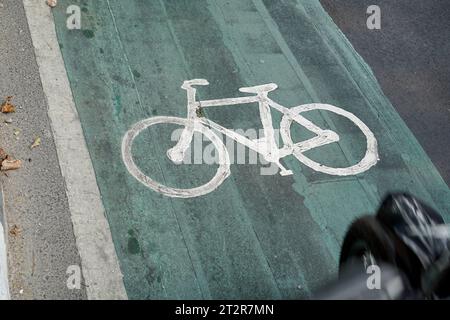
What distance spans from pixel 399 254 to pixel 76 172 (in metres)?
3.24

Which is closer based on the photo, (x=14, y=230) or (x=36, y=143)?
(x=14, y=230)

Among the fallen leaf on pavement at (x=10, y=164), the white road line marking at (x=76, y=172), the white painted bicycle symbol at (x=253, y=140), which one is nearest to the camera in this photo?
the white road line marking at (x=76, y=172)

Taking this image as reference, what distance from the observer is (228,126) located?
6.38 metres

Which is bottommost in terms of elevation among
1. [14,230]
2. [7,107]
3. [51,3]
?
[14,230]

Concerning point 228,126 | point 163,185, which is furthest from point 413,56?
point 163,185

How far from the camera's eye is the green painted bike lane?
5.18 meters

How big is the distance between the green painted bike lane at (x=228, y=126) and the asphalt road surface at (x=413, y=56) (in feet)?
0.94

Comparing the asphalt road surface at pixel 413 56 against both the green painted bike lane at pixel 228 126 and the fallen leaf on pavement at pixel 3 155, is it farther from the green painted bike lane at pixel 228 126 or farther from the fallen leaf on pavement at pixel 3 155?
the fallen leaf on pavement at pixel 3 155

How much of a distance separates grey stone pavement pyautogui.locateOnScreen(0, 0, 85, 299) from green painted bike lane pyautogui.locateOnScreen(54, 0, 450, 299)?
0.42 m

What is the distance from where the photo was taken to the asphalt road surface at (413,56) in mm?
7371

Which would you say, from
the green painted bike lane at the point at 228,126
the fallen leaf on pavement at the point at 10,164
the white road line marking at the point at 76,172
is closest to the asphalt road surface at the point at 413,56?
the green painted bike lane at the point at 228,126

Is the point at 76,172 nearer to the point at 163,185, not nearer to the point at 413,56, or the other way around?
the point at 163,185

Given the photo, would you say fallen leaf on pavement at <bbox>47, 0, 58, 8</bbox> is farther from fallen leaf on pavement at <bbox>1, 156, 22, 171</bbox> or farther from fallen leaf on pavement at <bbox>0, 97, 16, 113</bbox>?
fallen leaf on pavement at <bbox>1, 156, 22, 171</bbox>
